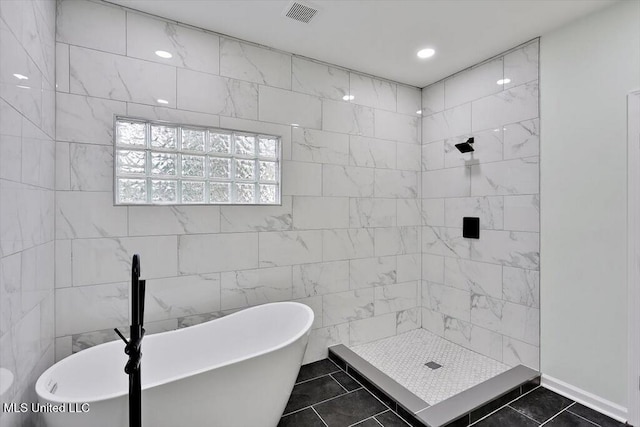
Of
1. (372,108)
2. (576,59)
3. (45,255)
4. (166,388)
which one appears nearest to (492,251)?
(576,59)

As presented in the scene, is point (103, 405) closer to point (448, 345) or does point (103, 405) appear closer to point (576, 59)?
point (448, 345)

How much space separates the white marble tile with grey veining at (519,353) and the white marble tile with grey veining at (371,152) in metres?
2.04

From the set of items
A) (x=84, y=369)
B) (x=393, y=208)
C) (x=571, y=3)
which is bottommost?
(x=84, y=369)

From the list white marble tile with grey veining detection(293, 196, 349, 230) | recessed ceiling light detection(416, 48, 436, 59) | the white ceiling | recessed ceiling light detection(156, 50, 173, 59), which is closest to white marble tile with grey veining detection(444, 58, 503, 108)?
the white ceiling

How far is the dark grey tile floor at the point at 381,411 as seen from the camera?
2016 mm

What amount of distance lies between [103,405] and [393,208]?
286cm

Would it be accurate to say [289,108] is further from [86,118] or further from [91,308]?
[91,308]

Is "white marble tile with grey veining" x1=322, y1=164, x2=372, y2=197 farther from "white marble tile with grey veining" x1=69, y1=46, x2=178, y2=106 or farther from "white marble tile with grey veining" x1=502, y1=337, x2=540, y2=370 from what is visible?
"white marble tile with grey veining" x1=502, y1=337, x2=540, y2=370

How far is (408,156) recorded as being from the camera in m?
3.51

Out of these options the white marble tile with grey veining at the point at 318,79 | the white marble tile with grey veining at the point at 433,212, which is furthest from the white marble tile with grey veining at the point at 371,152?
the white marble tile with grey veining at the point at 433,212

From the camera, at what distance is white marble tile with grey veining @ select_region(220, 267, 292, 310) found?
8.14ft

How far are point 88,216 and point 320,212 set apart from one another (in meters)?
1.80

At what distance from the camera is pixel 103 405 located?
132cm

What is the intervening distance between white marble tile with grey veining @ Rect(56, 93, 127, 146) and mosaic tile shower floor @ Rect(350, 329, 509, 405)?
2.83 meters
